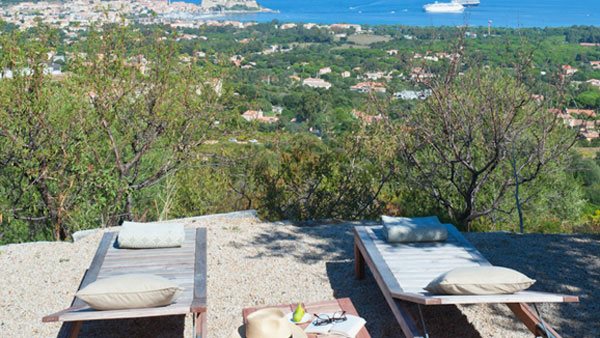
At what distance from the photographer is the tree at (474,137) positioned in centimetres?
712

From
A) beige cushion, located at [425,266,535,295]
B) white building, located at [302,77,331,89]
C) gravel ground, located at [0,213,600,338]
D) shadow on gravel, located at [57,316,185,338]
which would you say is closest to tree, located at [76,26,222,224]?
gravel ground, located at [0,213,600,338]

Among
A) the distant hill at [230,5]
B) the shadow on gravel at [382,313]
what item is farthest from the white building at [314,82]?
the distant hill at [230,5]

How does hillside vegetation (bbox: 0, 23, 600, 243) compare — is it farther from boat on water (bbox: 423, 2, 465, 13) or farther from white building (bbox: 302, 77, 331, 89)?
boat on water (bbox: 423, 2, 465, 13)

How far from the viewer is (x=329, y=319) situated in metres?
3.78

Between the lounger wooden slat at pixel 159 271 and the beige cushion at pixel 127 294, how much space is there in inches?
1.6

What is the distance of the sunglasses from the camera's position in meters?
3.74

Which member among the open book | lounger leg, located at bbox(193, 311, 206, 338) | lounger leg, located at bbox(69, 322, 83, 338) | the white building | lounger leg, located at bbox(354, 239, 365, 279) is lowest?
the white building

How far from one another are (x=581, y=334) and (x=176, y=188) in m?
5.31

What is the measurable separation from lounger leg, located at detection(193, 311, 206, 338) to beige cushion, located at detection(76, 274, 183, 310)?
0.22 m

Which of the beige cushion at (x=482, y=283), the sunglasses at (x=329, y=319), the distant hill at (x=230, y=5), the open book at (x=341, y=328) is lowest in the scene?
the distant hill at (x=230, y=5)

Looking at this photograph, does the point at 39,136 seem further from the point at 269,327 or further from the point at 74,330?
the point at 269,327

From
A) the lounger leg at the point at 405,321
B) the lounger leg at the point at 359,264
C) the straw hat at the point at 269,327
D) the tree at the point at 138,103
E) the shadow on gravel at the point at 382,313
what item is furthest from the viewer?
the tree at the point at 138,103

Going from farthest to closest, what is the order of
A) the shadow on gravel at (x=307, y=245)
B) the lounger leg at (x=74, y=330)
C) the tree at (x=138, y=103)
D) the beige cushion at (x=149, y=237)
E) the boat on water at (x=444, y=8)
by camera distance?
the boat on water at (x=444, y=8)
the tree at (x=138, y=103)
the shadow on gravel at (x=307, y=245)
the beige cushion at (x=149, y=237)
the lounger leg at (x=74, y=330)

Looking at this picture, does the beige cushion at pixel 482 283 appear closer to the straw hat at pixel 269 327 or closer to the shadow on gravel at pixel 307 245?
the straw hat at pixel 269 327
